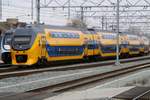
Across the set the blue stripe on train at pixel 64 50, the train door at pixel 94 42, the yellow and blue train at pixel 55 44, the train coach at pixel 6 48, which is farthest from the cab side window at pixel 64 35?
the train door at pixel 94 42

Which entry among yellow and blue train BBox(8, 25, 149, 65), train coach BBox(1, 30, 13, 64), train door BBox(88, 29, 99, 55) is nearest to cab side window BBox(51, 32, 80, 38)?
yellow and blue train BBox(8, 25, 149, 65)

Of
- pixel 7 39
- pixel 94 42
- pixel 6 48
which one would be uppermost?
pixel 7 39

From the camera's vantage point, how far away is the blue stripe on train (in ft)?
101

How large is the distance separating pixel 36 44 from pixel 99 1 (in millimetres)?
25660

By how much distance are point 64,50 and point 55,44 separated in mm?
1564

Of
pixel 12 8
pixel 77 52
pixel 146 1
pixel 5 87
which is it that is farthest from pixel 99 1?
pixel 5 87

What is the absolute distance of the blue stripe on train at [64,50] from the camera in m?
30.8

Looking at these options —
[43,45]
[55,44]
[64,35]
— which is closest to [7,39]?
[55,44]

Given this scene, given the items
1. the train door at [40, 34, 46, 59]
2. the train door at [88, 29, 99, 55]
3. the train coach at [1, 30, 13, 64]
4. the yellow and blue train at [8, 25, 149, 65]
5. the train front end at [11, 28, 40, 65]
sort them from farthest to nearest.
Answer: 1. the train door at [88, 29, 99, 55]
2. the train coach at [1, 30, 13, 64]
3. the train door at [40, 34, 46, 59]
4. the yellow and blue train at [8, 25, 149, 65]
5. the train front end at [11, 28, 40, 65]

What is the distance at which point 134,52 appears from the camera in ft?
174

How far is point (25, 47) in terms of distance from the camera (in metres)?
28.8

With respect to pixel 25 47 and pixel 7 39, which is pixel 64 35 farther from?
pixel 25 47

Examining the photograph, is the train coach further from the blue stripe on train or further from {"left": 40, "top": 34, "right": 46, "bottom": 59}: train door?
the blue stripe on train

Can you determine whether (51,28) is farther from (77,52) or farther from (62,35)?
(77,52)
